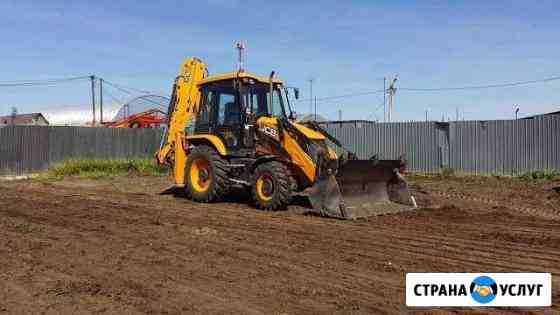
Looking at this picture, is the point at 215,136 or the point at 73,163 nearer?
the point at 215,136

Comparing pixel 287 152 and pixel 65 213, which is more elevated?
pixel 287 152

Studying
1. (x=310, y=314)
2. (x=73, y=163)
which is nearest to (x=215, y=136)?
(x=310, y=314)

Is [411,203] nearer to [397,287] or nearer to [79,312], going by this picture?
[397,287]

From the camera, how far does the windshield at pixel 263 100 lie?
11.9 m

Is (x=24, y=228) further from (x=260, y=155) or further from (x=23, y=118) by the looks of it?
(x=23, y=118)

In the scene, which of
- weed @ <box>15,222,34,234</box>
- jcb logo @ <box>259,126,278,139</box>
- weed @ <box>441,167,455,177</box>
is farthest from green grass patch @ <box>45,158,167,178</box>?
weed @ <box>15,222,34,234</box>

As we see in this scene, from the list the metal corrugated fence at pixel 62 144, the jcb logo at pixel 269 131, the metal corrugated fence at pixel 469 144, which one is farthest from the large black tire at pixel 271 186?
the metal corrugated fence at pixel 62 144

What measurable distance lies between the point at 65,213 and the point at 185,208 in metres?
2.15

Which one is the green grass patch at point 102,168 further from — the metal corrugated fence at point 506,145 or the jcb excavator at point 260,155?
the metal corrugated fence at point 506,145

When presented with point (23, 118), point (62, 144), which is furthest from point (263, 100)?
point (23, 118)

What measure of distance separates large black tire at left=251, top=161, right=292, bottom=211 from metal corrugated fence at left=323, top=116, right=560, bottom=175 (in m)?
10.9

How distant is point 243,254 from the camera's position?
697 centimetres

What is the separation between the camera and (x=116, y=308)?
16.0ft

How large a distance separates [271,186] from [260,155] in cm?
94
